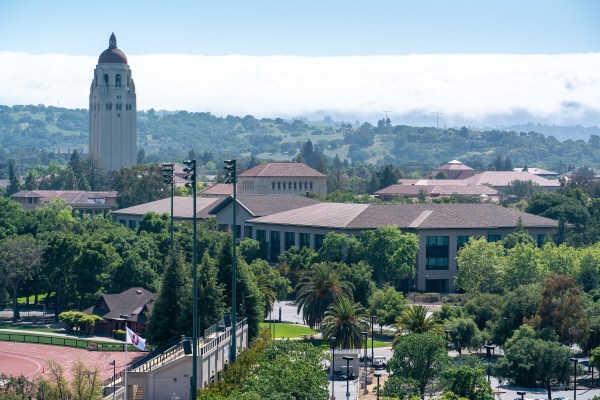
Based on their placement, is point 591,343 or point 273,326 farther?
point 273,326

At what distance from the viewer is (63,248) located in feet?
413

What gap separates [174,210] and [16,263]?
58.3 m

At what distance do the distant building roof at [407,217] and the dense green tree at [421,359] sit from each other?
63.2m

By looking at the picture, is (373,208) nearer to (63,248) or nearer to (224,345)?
(63,248)

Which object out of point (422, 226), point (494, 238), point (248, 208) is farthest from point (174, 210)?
point (494, 238)

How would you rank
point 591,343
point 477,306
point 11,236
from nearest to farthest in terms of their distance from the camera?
point 591,343
point 477,306
point 11,236

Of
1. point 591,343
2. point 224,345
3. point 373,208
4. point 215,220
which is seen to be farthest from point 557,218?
point 224,345

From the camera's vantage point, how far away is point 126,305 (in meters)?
116

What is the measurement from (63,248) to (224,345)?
150ft

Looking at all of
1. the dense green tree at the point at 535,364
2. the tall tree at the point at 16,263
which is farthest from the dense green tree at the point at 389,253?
the dense green tree at the point at 535,364

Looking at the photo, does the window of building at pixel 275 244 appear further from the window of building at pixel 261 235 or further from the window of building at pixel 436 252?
the window of building at pixel 436 252

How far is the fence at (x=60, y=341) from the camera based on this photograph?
10556 centimetres

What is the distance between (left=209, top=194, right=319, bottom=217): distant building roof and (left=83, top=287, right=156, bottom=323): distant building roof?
4750cm

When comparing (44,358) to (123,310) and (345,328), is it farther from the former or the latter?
(345,328)
